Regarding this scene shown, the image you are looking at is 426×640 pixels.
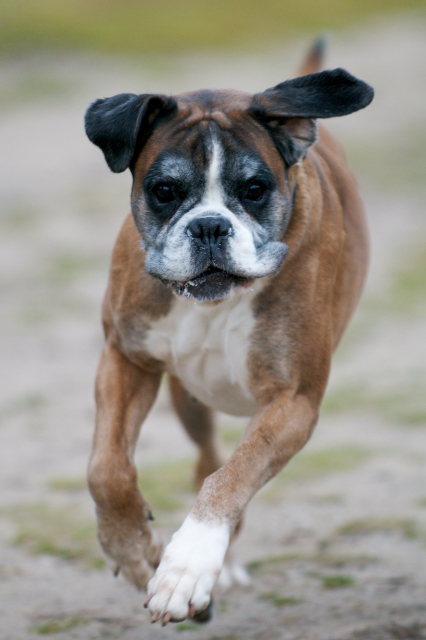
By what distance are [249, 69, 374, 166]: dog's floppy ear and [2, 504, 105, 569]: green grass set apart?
2.12 metres

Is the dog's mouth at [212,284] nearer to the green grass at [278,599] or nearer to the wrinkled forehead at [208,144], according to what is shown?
the wrinkled forehead at [208,144]

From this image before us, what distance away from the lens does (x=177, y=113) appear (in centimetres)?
305

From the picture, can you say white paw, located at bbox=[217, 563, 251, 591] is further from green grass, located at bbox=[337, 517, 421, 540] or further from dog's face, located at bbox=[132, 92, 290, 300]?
dog's face, located at bbox=[132, 92, 290, 300]

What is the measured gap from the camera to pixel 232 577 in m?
4.04

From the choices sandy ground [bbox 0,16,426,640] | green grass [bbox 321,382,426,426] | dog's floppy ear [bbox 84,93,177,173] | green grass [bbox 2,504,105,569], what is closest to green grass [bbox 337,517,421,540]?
sandy ground [bbox 0,16,426,640]

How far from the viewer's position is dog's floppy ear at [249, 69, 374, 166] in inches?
115

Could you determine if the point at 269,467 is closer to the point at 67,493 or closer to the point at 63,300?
the point at 67,493

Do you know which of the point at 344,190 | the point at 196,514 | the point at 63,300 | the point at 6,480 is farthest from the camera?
the point at 63,300

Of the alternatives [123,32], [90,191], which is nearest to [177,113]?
[90,191]

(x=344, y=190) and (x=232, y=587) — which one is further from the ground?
(x=344, y=190)

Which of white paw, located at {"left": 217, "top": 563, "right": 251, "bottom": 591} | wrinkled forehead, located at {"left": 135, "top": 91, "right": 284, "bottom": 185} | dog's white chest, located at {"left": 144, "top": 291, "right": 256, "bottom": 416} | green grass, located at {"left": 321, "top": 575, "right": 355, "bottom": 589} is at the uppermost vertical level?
wrinkled forehead, located at {"left": 135, "top": 91, "right": 284, "bottom": 185}

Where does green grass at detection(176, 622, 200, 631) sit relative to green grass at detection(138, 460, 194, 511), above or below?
above

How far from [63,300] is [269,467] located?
530 cm

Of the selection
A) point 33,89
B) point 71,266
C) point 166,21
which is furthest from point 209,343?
point 166,21
